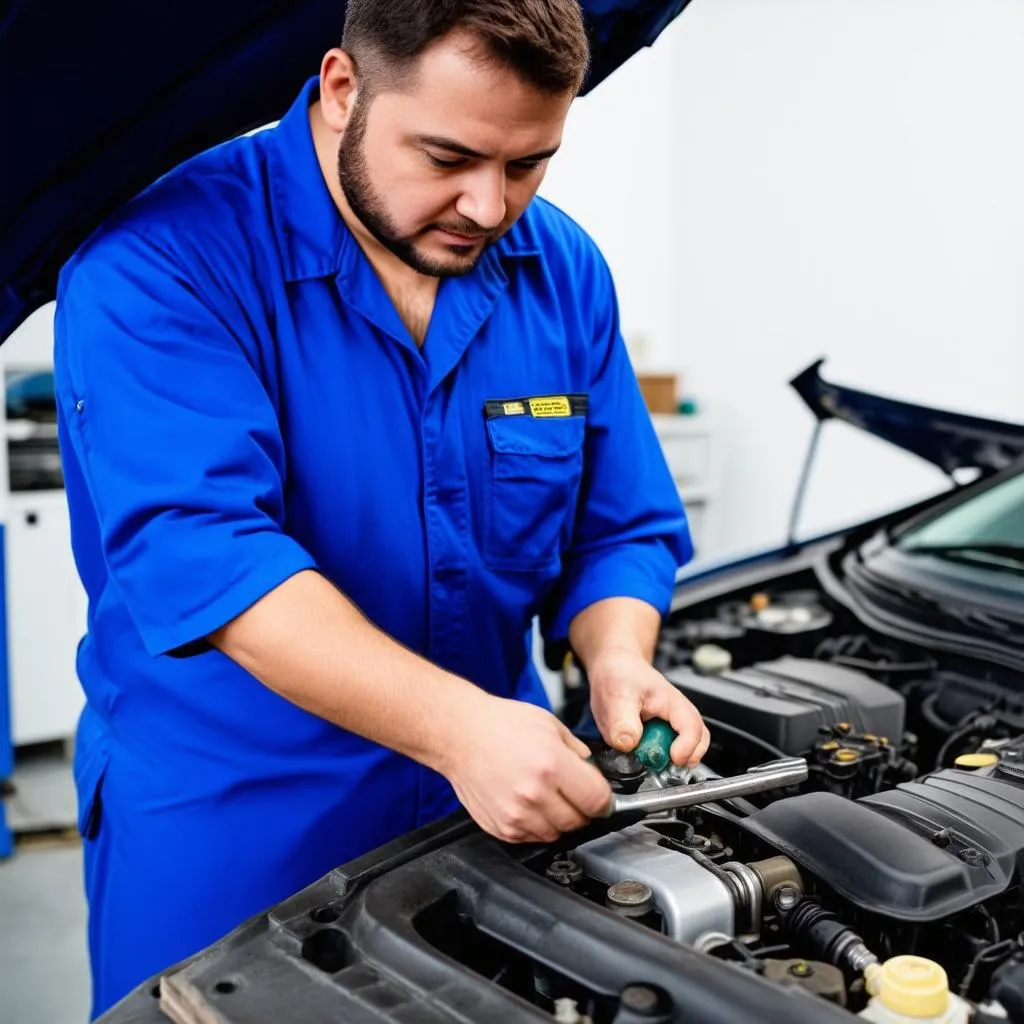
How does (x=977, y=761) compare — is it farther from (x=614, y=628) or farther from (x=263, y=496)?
(x=263, y=496)

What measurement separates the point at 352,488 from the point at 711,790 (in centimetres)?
50

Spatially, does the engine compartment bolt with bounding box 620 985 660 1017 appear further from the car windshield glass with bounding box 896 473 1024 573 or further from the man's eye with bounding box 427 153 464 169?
the car windshield glass with bounding box 896 473 1024 573

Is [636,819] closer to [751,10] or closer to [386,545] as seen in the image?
[386,545]

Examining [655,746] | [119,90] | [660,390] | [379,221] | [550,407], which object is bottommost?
[655,746]

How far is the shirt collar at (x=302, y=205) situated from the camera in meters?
1.26

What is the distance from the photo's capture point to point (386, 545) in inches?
50.4

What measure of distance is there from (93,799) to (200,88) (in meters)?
0.84

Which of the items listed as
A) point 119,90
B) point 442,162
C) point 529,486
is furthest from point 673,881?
point 119,90

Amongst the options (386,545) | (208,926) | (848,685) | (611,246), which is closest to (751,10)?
(611,246)

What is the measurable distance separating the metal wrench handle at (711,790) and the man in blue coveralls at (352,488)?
5cm

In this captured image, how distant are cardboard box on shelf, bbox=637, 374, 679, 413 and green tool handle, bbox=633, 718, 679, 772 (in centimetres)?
374

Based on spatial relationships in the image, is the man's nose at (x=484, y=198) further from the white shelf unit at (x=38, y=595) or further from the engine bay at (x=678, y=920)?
the white shelf unit at (x=38, y=595)

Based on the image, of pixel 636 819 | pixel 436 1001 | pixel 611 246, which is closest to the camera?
pixel 436 1001

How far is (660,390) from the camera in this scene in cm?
487
